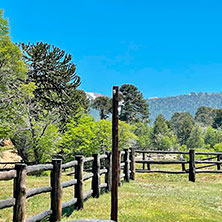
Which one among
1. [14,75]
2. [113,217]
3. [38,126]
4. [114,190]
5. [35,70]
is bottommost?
[113,217]

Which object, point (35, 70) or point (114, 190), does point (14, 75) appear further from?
point (114, 190)

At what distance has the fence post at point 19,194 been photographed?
5734 millimetres

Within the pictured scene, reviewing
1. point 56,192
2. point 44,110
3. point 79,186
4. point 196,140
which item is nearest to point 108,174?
point 79,186

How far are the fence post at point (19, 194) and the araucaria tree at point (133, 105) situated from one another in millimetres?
62442

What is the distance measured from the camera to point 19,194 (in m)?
5.77

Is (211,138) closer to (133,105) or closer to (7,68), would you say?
(133,105)

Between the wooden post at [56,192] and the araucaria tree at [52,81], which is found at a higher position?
the araucaria tree at [52,81]

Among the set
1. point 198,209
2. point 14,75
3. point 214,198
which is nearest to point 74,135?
point 14,75

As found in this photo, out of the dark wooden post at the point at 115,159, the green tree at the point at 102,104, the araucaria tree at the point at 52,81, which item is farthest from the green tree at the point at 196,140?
the dark wooden post at the point at 115,159

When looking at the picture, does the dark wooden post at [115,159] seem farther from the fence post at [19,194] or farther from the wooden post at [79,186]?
the wooden post at [79,186]

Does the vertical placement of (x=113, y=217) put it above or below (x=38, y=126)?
below

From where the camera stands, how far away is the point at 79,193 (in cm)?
884

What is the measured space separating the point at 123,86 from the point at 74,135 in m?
42.4

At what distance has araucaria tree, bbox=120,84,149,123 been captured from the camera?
68600 millimetres
